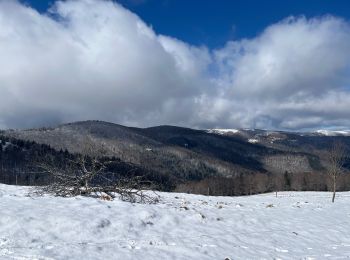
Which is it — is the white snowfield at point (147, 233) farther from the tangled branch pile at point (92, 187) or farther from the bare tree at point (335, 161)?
the bare tree at point (335, 161)

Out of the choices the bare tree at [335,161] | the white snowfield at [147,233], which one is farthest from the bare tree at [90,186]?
the bare tree at [335,161]

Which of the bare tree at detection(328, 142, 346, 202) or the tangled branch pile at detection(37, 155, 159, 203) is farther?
the bare tree at detection(328, 142, 346, 202)

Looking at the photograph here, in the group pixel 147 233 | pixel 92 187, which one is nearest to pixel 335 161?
pixel 92 187

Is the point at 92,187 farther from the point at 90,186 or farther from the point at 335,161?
the point at 335,161

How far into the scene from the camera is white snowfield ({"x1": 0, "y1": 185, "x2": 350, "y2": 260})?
36.1ft

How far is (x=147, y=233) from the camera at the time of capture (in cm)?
1359

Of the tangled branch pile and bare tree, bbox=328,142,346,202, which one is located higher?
bare tree, bbox=328,142,346,202

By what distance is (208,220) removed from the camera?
16.9m

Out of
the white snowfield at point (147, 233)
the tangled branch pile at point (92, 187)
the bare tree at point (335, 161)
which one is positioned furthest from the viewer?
the bare tree at point (335, 161)

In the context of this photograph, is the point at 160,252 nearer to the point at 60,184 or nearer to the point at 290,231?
the point at 290,231

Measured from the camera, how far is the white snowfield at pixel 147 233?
11.0 m

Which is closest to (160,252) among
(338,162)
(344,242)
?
(344,242)

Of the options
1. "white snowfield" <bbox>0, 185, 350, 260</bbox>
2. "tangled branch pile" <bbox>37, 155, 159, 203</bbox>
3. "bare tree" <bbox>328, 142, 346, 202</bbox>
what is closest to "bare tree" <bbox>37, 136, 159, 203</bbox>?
"tangled branch pile" <bbox>37, 155, 159, 203</bbox>

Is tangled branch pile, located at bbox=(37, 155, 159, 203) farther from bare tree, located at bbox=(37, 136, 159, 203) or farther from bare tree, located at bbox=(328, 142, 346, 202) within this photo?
bare tree, located at bbox=(328, 142, 346, 202)
